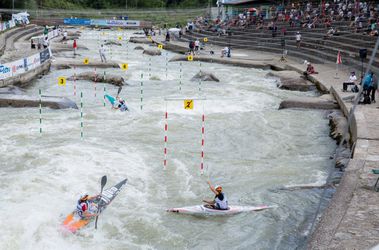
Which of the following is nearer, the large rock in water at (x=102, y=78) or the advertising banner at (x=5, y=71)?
the advertising banner at (x=5, y=71)

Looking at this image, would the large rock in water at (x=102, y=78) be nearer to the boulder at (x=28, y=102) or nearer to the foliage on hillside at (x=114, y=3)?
the boulder at (x=28, y=102)

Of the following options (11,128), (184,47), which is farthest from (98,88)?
(184,47)

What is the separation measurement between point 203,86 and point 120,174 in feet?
51.2

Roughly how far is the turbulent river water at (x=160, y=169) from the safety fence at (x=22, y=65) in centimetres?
186

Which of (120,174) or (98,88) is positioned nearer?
(120,174)

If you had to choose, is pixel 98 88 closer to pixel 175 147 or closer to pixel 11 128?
pixel 11 128

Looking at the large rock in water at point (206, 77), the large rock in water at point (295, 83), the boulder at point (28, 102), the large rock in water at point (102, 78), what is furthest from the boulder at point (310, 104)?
the large rock in water at point (102, 78)

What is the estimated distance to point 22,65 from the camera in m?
28.8

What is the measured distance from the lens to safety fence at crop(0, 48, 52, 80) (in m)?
26.0

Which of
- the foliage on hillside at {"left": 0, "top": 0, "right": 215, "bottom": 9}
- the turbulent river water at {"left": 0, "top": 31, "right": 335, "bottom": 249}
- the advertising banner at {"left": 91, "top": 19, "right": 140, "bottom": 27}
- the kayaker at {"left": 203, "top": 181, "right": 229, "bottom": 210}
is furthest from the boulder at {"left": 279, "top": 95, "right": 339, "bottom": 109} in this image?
the foliage on hillside at {"left": 0, "top": 0, "right": 215, "bottom": 9}

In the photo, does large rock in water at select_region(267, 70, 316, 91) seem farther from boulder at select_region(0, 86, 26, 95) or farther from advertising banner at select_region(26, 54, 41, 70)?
advertising banner at select_region(26, 54, 41, 70)

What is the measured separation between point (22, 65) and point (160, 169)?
1681cm

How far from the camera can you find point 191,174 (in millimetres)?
14828

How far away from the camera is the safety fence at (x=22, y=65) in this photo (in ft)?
85.2
